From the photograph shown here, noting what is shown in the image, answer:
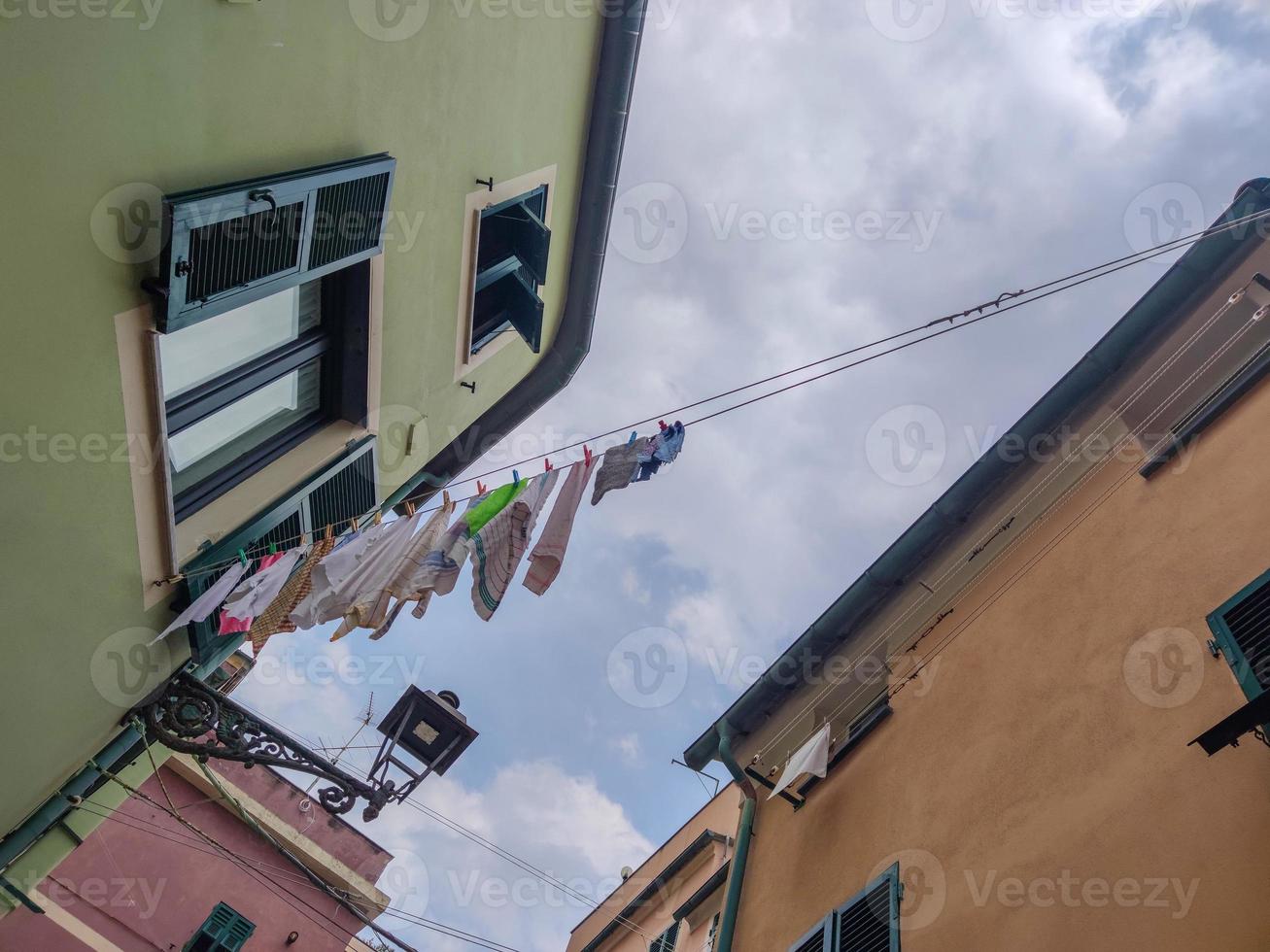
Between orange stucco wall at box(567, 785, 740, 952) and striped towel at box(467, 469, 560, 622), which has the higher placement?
orange stucco wall at box(567, 785, 740, 952)

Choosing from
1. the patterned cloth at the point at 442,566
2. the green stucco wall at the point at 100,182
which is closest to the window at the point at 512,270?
the green stucco wall at the point at 100,182

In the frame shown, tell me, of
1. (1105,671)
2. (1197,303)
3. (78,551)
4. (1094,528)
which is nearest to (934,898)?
(1105,671)

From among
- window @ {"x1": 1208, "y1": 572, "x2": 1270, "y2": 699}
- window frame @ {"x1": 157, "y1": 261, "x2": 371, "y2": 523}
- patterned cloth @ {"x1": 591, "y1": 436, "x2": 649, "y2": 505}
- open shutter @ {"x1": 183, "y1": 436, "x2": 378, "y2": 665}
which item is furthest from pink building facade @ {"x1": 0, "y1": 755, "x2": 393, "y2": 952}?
window @ {"x1": 1208, "y1": 572, "x2": 1270, "y2": 699}

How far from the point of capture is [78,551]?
4.52 m

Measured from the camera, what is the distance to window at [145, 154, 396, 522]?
4656 mm

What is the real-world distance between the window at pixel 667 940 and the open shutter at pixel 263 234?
857 cm

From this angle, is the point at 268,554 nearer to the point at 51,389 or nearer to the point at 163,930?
the point at 51,389

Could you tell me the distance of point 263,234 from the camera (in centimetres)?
510

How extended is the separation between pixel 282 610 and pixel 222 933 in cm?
747

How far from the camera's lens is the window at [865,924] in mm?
5305

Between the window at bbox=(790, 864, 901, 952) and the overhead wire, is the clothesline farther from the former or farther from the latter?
the window at bbox=(790, 864, 901, 952)

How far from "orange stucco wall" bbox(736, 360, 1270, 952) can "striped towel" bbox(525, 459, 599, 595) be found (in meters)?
2.99

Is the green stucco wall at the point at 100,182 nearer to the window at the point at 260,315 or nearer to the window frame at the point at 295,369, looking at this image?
the window at the point at 260,315

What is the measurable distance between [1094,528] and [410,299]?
563cm
